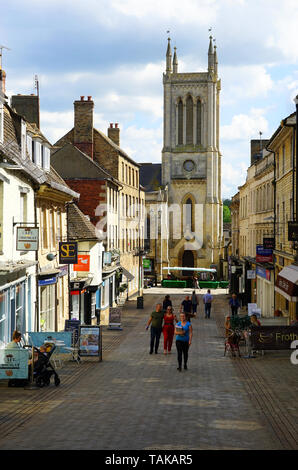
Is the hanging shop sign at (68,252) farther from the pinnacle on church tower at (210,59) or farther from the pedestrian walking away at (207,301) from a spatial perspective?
the pinnacle on church tower at (210,59)

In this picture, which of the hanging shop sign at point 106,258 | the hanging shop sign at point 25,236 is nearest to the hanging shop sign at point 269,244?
the hanging shop sign at point 106,258

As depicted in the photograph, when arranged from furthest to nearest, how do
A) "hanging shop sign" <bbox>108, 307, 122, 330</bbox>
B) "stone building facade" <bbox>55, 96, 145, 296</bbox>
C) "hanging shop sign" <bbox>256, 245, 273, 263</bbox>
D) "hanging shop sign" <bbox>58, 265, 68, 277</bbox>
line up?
"stone building facade" <bbox>55, 96, 145, 296</bbox> → "hanging shop sign" <bbox>256, 245, 273, 263</bbox> → "hanging shop sign" <bbox>108, 307, 122, 330</bbox> → "hanging shop sign" <bbox>58, 265, 68, 277</bbox>

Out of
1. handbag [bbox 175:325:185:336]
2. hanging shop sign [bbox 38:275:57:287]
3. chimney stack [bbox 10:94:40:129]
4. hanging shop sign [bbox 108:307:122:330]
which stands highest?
chimney stack [bbox 10:94:40:129]

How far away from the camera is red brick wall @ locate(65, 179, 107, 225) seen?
3975 cm

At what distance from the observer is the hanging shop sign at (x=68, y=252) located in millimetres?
24484

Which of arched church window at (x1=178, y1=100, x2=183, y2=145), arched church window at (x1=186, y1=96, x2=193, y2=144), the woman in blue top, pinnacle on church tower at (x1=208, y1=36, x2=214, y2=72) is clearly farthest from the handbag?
pinnacle on church tower at (x1=208, y1=36, x2=214, y2=72)

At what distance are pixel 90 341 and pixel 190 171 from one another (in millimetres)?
70323

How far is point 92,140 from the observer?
44844mm

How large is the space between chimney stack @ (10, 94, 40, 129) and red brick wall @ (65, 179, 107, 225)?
36.4 feet

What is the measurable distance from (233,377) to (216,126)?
74.5 m

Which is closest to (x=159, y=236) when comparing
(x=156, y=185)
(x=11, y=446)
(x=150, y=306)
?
(x=156, y=185)

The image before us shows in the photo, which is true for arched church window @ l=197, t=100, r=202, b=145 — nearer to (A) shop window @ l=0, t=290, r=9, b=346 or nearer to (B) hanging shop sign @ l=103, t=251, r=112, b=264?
(B) hanging shop sign @ l=103, t=251, r=112, b=264

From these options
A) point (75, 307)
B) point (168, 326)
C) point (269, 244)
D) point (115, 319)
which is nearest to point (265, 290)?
point (269, 244)

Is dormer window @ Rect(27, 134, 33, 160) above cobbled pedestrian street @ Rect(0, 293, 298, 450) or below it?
above
